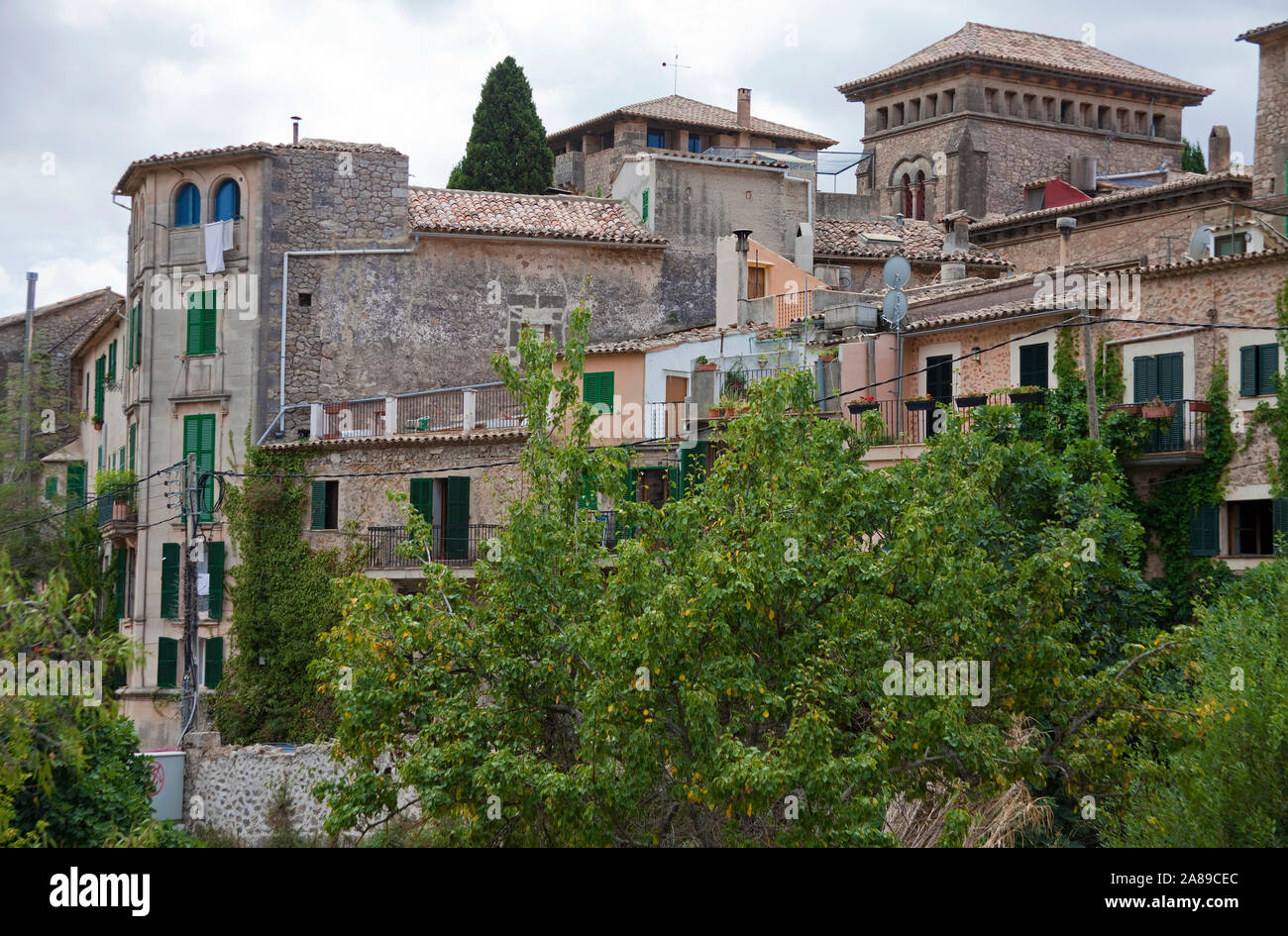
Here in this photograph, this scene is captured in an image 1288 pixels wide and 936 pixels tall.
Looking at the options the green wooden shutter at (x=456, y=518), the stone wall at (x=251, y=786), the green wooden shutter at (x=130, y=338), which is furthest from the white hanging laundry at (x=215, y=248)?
the stone wall at (x=251, y=786)

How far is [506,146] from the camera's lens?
51.2 m

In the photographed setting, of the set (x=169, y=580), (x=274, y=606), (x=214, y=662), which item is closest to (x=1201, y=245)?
(x=274, y=606)

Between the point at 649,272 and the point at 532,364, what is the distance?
20.2 metres

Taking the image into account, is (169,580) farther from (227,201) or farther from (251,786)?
(251,786)

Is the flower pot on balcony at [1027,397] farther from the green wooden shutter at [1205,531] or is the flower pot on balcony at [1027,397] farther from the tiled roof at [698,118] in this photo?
the tiled roof at [698,118]

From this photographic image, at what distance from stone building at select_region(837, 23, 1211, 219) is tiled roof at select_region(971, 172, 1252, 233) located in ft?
43.9

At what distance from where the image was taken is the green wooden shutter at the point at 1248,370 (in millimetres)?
25844

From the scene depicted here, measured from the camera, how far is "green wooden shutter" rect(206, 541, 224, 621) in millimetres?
36000

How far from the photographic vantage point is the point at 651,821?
17.8 meters

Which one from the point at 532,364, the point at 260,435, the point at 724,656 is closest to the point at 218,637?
the point at 260,435

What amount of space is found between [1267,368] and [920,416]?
233 inches

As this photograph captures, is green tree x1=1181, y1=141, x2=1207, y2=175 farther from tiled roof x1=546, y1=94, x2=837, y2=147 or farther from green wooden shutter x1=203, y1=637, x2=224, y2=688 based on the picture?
green wooden shutter x1=203, y1=637, x2=224, y2=688

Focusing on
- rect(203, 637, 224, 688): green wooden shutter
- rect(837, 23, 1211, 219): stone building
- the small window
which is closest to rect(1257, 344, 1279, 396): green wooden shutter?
the small window
